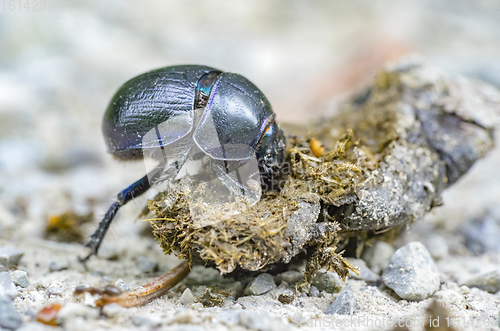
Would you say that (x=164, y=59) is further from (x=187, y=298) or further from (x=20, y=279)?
(x=187, y=298)

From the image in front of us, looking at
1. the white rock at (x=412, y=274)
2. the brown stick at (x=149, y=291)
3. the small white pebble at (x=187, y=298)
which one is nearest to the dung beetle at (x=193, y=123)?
the brown stick at (x=149, y=291)

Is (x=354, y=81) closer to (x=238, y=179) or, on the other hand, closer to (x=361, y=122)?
(x=361, y=122)

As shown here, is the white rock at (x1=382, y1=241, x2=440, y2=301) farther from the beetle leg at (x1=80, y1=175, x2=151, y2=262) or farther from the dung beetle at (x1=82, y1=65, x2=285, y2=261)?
the beetle leg at (x1=80, y1=175, x2=151, y2=262)

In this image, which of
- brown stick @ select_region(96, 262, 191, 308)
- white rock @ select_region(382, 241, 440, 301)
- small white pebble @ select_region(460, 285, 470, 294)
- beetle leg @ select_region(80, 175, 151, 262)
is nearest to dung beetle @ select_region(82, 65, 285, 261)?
beetle leg @ select_region(80, 175, 151, 262)

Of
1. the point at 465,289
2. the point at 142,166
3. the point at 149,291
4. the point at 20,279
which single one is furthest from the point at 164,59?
the point at 465,289

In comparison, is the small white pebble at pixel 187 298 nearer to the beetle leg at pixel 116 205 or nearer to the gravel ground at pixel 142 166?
the gravel ground at pixel 142 166

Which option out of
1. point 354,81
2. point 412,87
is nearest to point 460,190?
point 412,87
